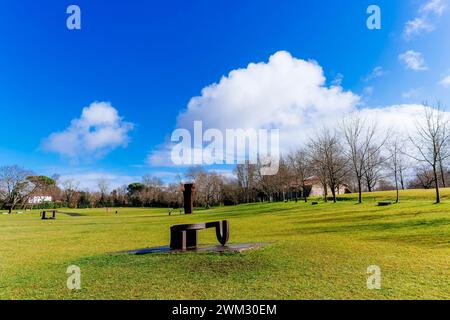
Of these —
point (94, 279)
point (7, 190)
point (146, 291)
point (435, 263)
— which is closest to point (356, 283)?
point (435, 263)

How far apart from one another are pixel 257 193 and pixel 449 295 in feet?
242

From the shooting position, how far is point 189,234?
11.8 metres

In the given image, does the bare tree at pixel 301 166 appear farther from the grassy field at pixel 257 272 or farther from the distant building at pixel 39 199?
the distant building at pixel 39 199

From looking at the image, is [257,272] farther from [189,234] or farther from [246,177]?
[246,177]

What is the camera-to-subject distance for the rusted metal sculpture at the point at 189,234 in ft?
36.2

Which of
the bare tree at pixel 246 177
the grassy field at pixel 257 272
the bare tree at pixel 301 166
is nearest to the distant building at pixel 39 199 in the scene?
the bare tree at pixel 246 177

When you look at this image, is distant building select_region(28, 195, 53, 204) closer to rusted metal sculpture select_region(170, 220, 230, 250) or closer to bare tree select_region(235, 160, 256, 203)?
bare tree select_region(235, 160, 256, 203)

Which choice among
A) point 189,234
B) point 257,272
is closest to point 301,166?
point 189,234

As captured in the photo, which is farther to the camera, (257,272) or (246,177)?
(246,177)

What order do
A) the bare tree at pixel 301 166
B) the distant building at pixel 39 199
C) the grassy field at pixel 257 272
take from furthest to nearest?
the distant building at pixel 39 199, the bare tree at pixel 301 166, the grassy field at pixel 257 272

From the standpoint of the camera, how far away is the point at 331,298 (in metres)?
5.45
